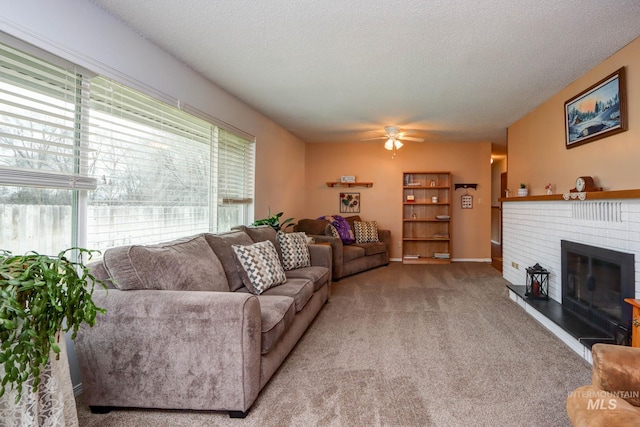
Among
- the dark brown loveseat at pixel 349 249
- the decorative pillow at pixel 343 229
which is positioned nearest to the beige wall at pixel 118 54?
the dark brown loveseat at pixel 349 249

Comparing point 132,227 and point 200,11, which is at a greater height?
point 200,11

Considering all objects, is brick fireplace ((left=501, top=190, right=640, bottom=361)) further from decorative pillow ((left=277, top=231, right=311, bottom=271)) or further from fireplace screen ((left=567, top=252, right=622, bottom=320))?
decorative pillow ((left=277, top=231, right=311, bottom=271))

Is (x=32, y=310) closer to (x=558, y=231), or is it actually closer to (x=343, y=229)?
(x=558, y=231)

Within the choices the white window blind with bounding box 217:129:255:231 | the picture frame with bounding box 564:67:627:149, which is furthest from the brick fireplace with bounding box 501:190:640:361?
the white window blind with bounding box 217:129:255:231

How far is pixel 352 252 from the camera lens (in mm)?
5281

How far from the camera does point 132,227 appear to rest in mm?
2475

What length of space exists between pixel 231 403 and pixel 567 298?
317 cm

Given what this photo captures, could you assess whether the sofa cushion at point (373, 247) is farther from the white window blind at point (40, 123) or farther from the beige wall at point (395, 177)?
the white window blind at point (40, 123)

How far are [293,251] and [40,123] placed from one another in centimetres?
235

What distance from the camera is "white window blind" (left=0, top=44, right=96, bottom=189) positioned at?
64.7 inches

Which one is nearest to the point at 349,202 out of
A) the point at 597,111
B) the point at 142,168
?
the point at 597,111

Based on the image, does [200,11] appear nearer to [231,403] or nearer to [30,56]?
[30,56]

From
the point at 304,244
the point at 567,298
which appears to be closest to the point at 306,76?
the point at 304,244

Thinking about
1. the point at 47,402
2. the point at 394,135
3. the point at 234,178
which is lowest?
the point at 47,402
